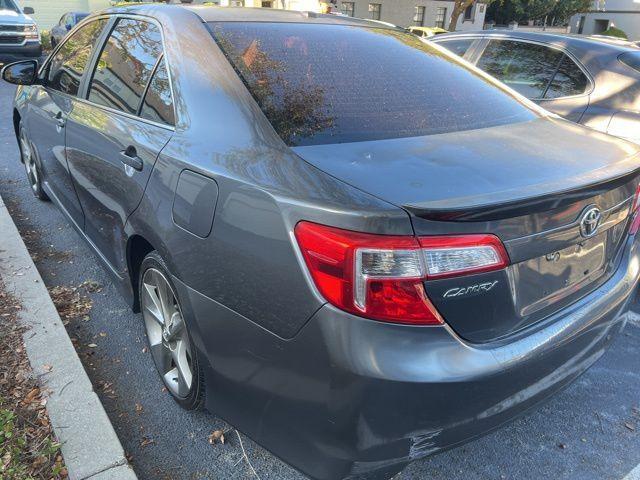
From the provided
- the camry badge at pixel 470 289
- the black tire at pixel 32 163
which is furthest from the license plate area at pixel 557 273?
the black tire at pixel 32 163

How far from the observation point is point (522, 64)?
190 inches

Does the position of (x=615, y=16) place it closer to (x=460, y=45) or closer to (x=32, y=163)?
(x=460, y=45)

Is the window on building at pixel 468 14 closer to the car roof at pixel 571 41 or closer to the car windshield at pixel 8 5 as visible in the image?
the car windshield at pixel 8 5

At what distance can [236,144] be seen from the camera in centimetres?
186

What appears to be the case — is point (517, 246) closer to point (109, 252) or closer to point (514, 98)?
point (514, 98)

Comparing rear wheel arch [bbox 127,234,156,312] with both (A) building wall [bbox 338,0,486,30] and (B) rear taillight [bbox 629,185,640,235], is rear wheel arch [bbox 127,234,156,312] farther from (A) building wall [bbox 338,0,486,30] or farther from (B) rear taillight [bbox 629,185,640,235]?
(A) building wall [bbox 338,0,486,30]

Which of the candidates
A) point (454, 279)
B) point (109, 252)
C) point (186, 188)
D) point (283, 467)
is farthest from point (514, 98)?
point (109, 252)

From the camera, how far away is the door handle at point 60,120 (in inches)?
130

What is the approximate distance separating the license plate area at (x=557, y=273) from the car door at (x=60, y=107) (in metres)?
2.71

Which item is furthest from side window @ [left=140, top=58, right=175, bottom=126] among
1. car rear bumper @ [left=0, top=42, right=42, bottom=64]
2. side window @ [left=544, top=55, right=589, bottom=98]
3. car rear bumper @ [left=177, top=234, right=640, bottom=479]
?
car rear bumper @ [left=0, top=42, right=42, bottom=64]

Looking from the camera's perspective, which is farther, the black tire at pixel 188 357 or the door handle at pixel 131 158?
the door handle at pixel 131 158

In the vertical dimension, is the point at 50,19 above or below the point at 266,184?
below

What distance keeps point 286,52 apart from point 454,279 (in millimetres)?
1291

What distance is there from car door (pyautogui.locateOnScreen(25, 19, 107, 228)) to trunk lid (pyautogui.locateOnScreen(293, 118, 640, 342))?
86.7 inches
